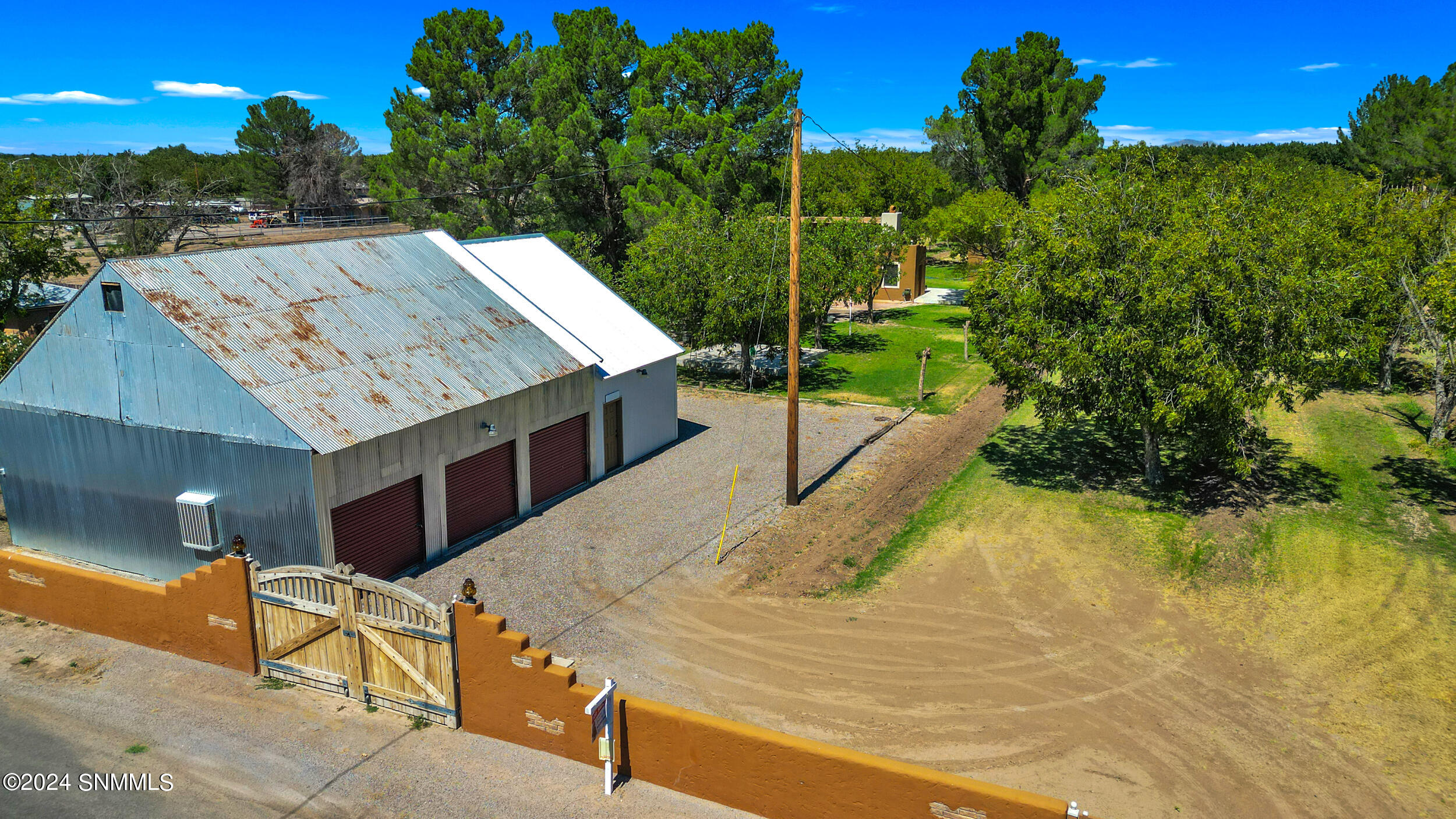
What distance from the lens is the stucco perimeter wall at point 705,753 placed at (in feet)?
28.0

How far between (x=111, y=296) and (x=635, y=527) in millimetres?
10372

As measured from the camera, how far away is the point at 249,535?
14977 mm

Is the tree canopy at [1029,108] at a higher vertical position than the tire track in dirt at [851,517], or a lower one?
higher

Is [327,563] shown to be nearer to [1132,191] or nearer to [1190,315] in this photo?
[1190,315]

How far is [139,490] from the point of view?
15.8m

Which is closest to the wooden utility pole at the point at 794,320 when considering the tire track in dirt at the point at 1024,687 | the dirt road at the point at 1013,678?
the dirt road at the point at 1013,678

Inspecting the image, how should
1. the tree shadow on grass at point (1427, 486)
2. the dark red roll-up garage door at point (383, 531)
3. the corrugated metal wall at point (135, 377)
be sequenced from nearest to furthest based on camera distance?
the corrugated metal wall at point (135, 377) → the dark red roll-up garage door at point (383, 531) → the tree shadow on grass at point (1427, 486)

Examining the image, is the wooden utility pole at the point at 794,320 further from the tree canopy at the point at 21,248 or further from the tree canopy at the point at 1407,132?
the tree canopy at the point at 1407,132

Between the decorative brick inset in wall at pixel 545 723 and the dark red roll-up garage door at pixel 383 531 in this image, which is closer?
the decorative brick inset in wall at pixel 545 723

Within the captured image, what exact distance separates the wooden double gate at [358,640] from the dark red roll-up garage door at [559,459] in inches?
321

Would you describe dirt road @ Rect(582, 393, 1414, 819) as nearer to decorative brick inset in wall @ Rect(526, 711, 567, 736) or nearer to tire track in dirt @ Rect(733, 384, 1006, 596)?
tire track in dirt @ Rect(733, 384, 1006, 596)

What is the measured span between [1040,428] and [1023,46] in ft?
110

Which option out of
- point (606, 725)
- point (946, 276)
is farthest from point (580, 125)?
point (606, 725)

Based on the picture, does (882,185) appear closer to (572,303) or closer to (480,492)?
(572,303)
